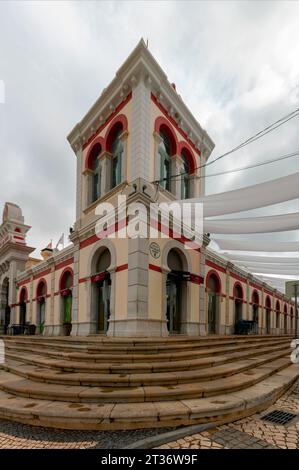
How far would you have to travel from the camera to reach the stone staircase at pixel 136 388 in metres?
3.25

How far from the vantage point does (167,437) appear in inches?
112

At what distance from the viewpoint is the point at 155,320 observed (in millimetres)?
7906

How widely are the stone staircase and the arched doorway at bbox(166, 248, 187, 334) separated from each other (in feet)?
9.69

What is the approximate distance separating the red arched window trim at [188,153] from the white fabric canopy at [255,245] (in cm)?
333

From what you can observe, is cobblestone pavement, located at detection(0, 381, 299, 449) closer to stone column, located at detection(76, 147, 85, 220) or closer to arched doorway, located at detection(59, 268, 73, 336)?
stone column, located at detection(76, 147, 85, 220)

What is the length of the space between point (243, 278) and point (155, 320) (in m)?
10.7

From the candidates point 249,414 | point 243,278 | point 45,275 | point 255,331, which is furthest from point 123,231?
point 255,331

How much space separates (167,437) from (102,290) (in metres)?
6.96

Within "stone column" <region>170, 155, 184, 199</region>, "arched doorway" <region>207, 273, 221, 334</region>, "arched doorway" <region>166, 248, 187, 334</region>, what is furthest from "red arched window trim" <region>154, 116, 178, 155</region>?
"arched doorway" <region>207, 273, 221, 334</region>

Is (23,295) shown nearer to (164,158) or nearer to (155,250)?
(155,250)

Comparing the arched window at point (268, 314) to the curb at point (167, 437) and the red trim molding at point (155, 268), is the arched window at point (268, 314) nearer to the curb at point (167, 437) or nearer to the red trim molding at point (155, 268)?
the red trim molding at point (155, 268)

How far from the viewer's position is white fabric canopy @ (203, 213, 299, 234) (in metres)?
7.76

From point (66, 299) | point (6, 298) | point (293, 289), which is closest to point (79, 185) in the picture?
point (66, 299)

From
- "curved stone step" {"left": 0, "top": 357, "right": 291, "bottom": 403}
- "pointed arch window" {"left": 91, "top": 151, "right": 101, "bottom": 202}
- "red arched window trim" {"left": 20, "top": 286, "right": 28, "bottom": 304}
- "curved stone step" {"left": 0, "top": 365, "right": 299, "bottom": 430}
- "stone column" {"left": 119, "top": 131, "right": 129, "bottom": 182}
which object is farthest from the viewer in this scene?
"red arched window trim" {"left": 20, "top": 286, "right": 28, "bottom": 304}
